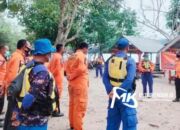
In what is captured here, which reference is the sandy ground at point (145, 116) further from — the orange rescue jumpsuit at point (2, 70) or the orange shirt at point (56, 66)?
the orange rescue jumpsuit at point (2, 70)

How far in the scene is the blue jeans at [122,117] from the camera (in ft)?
20.5

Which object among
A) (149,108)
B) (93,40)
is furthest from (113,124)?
(93,40)

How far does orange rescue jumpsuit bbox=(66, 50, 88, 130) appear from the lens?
7.68m

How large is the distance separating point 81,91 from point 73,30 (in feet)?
93.3

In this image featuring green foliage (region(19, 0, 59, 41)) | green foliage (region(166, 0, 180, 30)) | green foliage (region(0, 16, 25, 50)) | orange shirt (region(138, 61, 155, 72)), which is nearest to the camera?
green foliage (region(0, 16, 25, 50))

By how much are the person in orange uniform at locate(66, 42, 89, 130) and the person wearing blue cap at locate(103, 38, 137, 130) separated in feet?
3.92

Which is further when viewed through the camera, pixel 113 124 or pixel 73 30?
pixel 73 30

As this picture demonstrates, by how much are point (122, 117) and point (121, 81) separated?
544 mm

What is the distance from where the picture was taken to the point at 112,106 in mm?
6434

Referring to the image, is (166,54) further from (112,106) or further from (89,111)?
(112,106)

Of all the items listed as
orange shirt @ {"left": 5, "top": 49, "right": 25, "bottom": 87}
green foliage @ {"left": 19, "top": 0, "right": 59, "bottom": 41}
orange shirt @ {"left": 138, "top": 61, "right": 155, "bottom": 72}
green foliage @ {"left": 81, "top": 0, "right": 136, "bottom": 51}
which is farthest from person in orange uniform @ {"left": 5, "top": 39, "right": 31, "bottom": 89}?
green foliage @ {"left": 81, "top": 0, "right": 136, "bottom": 51}

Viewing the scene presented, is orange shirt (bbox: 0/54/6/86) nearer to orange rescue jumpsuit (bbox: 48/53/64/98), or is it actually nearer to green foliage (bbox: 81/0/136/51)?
orange rescue jumpsuit (bbox: 48/53/64/98)

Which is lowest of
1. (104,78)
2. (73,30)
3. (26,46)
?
(104,78)

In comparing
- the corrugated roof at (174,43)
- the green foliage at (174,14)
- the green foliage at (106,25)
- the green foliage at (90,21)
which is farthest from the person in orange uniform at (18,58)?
the green foliage at (174,14)
